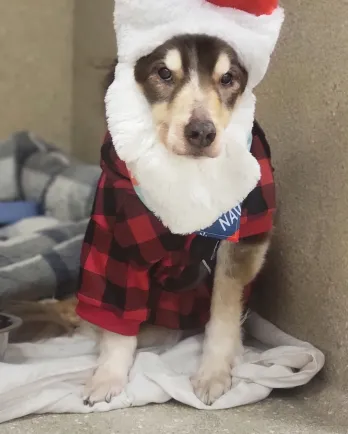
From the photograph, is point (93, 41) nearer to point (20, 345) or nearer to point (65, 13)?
point (65, 13)

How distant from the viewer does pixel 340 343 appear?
1.21 meters

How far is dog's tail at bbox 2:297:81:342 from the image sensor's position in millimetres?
1364

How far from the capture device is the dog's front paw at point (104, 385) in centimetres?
114

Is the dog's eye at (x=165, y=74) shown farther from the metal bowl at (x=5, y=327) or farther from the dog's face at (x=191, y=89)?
the metal bowl at (x=5, y=327)

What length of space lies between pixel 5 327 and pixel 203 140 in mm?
452

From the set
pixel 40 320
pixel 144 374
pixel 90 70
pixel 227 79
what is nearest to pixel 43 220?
pixel 40 320

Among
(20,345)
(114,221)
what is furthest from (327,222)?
(20,345)

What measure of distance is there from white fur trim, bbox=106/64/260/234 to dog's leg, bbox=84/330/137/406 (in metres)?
0.24

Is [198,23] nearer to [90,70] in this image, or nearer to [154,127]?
[154,127]

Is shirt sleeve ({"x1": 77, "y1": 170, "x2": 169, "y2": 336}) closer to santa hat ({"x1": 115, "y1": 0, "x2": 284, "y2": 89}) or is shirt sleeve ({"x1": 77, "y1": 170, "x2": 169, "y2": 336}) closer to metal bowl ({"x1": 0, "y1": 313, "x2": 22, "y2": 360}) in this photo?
metal bowl ({"x1": 0, "y1": 313, "x2": 22, "y2": 360})

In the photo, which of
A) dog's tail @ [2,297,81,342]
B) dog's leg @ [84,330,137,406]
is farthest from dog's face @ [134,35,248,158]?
dog's tail @ [2,297,81,342]

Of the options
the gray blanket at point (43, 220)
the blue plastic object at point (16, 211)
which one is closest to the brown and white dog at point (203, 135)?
the gray blanket at point (43, 220)

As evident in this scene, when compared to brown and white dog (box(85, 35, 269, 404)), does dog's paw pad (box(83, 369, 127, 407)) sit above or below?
below

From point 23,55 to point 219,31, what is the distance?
1346 millimetres
